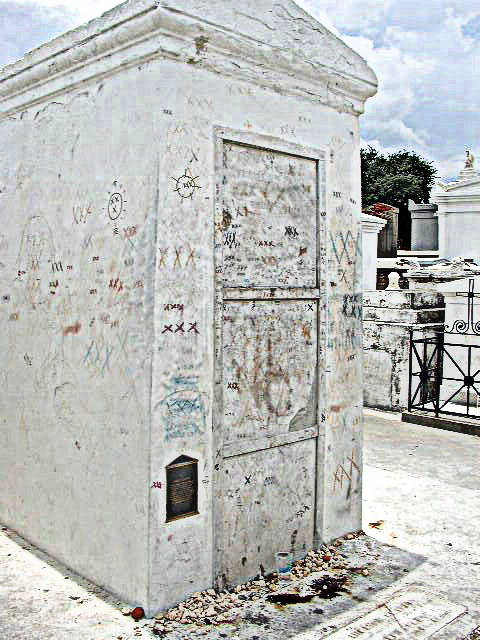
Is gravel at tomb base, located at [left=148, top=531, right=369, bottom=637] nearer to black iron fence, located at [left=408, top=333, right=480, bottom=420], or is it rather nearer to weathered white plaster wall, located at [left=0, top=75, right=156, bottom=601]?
weathered white plaster wall, located at [left=0, top=75, right=156, bottom=601]

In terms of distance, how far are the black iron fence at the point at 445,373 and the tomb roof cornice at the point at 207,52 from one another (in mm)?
4629

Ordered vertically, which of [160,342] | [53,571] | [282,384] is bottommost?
[53,571]

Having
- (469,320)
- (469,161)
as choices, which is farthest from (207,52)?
(469,161)

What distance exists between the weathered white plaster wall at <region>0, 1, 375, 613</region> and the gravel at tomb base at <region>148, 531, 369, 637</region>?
9 centimetres

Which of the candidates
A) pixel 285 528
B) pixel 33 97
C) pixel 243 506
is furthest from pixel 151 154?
pixel 285 528

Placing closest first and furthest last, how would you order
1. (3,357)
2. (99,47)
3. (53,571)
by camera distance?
(99,47), (53,571), (3,357)

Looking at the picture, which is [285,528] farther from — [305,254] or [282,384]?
[305,254]

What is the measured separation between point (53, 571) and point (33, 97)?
302 cm

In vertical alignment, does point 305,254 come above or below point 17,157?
below

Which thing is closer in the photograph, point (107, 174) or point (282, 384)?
point (107, 174)

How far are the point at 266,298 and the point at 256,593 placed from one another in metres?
1.70

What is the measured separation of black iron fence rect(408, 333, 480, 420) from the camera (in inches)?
336

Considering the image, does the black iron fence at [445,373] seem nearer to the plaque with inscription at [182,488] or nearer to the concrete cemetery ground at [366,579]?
the concrete cemetery ground at [366,579]

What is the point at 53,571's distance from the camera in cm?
412
